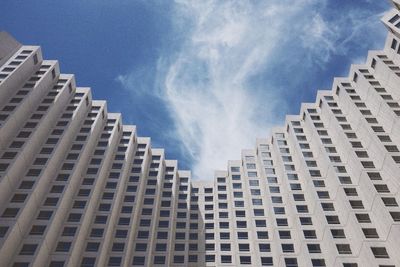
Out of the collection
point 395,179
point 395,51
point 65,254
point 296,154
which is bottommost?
point 65,254

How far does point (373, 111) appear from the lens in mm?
67688

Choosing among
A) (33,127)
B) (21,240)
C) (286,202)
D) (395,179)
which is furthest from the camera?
(286,202)

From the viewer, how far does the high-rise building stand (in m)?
50.2

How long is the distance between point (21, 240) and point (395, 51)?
69081 millimetres

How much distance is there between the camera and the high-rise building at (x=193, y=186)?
50250 mm

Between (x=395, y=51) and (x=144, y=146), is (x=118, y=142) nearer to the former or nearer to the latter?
(x=144, y=146)

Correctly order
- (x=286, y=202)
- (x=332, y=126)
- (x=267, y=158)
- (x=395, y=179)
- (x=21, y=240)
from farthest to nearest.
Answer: (x=267, y=158)
(x=332, y=126)
(x=286, y=202)
(x=395, y=179)
(x=21, y=240)

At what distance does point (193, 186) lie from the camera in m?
79.3

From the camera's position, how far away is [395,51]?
2918 inches

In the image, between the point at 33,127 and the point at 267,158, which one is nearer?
the point at 33,127

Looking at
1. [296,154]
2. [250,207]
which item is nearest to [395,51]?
[296,154]

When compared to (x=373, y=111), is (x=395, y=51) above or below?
above

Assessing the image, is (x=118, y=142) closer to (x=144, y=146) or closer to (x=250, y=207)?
(x=144, y=146)

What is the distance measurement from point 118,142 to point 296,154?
32757 millimetres
